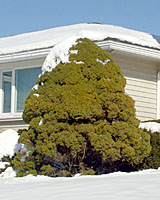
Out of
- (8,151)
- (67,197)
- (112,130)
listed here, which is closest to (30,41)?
(8,151)

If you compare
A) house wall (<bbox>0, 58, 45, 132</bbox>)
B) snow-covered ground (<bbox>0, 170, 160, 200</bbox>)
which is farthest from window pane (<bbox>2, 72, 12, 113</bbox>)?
snow-covered ground (<bbox>0, 170, 160, 200</bbox>)

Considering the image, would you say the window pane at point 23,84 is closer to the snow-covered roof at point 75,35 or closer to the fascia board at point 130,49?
the snow-covered roof at point 75,35

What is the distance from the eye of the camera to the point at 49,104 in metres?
8.56

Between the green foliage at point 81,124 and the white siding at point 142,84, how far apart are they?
374 centimetres

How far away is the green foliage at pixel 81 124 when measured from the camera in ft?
27.0

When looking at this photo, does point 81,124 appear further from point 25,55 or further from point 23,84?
point 23,84

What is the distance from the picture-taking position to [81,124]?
8352 mm

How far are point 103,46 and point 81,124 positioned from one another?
154 inches

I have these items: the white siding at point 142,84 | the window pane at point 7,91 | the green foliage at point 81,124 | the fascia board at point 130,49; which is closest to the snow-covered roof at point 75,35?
the fascia board at point 130,49

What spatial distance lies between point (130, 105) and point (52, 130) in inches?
65.9

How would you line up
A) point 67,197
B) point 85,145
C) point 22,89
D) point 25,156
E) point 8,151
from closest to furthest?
point 67,197 → point 85,145 → point 25,156 → point 8,151 → point 22,89

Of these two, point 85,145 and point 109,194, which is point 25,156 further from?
point 109,194

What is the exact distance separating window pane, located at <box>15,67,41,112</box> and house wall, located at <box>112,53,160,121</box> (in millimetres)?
2834

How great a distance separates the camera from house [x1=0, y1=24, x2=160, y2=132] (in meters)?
12.1
